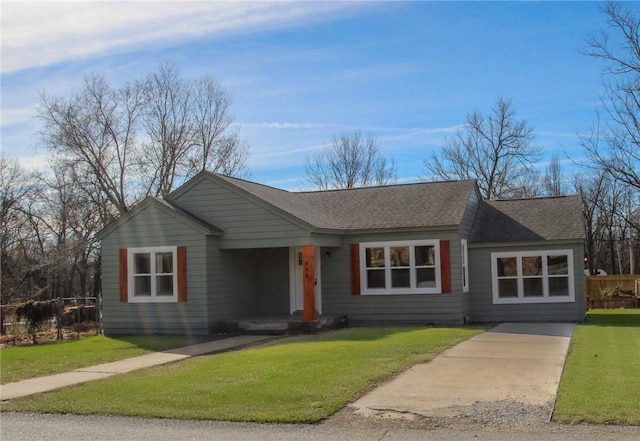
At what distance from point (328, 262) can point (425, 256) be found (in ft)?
9.75

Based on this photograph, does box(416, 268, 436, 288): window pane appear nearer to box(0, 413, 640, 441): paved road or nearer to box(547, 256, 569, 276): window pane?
box(547, 256, 569, 276): window pane

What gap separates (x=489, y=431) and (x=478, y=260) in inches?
530

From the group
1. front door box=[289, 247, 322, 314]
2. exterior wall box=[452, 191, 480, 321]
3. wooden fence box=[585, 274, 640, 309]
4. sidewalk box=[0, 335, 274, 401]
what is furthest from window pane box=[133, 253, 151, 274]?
wooden fence box=[585, 274, 640, 309]

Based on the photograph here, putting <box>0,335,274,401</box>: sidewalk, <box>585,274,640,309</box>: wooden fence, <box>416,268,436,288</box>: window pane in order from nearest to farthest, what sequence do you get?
<box>0,335,274,401</box>: sidewalk, <box>416,268,436,288</box>: window pane, <box>585,274,640,309</box>: wooden fence

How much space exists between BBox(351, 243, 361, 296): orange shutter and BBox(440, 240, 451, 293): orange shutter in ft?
8.16

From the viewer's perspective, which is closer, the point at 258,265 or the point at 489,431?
the point at 489,431

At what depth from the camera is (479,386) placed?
8.80 metres

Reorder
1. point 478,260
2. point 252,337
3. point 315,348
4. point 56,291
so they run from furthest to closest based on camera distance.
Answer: point 56,291 < point 478,260 < point 252,337 < point 315,348

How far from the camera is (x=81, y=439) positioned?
6.75m

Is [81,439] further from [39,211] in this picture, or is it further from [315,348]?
[39,211]

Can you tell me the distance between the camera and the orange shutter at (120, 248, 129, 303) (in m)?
18.5

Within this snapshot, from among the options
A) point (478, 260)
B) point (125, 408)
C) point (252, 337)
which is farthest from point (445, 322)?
point (125, 408)

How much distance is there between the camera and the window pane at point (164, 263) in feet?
60.1

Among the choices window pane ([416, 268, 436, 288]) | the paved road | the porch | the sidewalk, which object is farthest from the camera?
window pane ([416, 268, 436, 288])
